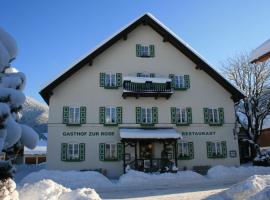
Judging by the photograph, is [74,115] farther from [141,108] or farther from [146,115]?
[146,115]

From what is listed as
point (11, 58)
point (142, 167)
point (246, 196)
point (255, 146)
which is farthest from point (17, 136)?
point (255, 146)

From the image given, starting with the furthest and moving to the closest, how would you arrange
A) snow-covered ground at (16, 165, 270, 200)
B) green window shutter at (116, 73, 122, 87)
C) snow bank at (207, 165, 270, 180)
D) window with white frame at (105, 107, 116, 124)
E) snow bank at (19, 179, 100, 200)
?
green window shutter at (116, 73, 122, 87), window with white frame at (105, 107, 116, 124), snow bank at (207, 165, 270, 180), snow-covered ground at (16, 165, 270, 200), snow bank at (19, 179, 100, 200)

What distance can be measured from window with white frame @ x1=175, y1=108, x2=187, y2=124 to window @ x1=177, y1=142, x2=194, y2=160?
1.69 metres

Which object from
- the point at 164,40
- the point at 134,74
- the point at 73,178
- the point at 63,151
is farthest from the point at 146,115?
the point at 73,178

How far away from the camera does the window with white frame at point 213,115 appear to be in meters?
26.9

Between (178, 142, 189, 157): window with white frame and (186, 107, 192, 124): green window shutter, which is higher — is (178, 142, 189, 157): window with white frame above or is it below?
below

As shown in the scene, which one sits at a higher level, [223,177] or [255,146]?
[255,146]

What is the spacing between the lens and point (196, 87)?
89.8ft

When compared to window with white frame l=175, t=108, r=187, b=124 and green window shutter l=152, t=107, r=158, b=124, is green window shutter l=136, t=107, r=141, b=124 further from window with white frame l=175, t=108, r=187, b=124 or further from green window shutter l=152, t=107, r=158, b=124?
window with white frame l=175, t=108, r=187, b=124

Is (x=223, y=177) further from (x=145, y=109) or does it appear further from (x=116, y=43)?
(x=116, y=43)

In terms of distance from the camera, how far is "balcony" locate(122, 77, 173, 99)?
82.1ft

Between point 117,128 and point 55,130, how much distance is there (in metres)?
4.45

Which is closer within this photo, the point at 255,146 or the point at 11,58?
the point at 11,58

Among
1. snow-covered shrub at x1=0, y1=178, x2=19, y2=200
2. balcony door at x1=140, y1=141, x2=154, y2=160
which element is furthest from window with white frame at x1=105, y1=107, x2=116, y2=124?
snow-covered shrub at x1=0, y1=178, x2=19, y2=200
